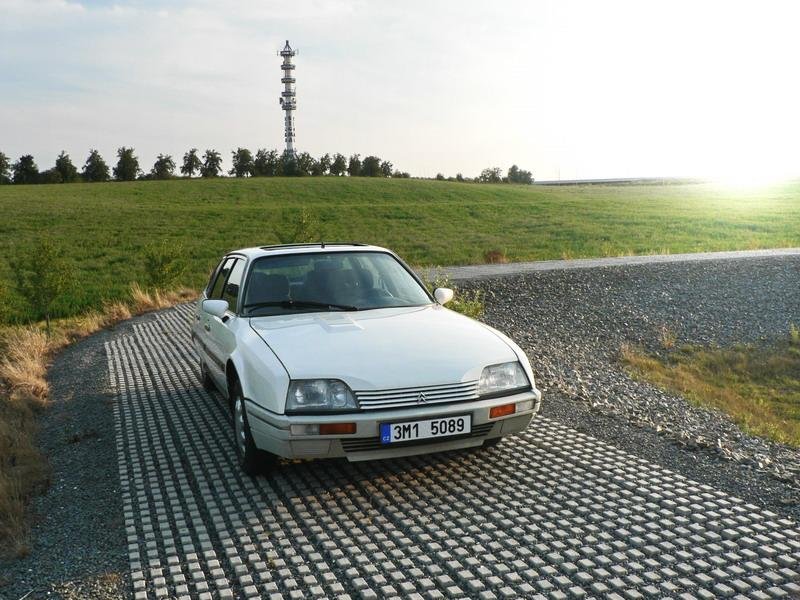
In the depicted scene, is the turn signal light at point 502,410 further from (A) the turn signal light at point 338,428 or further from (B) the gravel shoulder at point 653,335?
(B) the gravel shoulder at point 653,335

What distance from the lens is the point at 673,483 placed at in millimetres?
4754

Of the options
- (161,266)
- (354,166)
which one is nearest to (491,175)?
(354,166)

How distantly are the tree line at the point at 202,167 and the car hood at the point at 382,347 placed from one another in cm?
9290

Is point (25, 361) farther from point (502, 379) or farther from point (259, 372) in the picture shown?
point (502, 379)

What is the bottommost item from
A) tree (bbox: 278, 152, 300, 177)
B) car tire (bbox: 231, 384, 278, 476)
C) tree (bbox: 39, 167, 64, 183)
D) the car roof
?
car tire (bbox: 231, 384, 278, 476)

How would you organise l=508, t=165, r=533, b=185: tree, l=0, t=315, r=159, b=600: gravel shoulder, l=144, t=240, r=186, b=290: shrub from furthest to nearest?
l=508, t=165, r=533, b=185: tree < l=144, t=240, r=186, b=290: shrub < l=0, t=315, r=159, b=600: gravel shoulder

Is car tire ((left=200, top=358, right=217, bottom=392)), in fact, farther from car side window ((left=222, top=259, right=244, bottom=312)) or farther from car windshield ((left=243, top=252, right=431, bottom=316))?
car windshield ((left=243, top=252, right=431, bottom=316))

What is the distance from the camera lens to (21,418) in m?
6.93

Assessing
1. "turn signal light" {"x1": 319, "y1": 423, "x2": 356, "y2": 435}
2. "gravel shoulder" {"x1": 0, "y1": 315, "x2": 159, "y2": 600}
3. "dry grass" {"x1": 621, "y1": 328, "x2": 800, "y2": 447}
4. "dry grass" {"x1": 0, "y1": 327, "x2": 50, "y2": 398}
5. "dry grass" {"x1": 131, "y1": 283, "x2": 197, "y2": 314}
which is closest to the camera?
"gravel shoulder" {"x1": 0, "y1": 315, "x2": 159, "y2": 600}

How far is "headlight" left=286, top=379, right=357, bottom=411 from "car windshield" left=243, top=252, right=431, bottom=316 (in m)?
1.37

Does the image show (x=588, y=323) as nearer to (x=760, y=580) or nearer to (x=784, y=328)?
(x=784, y=328)

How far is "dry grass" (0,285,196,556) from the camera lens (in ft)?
14.2

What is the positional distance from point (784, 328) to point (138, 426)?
13135 mm

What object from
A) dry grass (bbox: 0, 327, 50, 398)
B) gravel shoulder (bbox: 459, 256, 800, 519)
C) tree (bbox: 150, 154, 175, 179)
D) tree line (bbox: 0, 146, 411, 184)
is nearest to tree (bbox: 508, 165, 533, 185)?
tree line (bbox: 0, 146, 411, 184)
